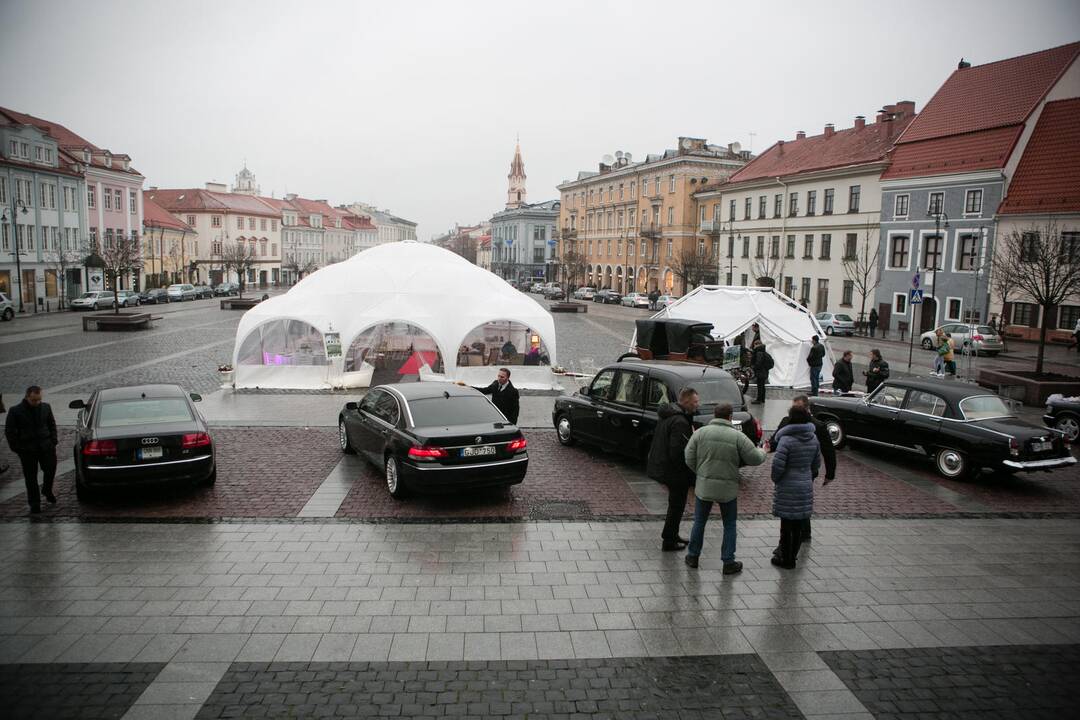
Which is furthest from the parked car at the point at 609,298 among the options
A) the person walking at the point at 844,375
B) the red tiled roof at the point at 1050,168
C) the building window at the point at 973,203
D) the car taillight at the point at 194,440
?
the car taillight at the point at 194,440

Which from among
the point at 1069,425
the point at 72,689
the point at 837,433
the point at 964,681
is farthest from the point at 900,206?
the point at 72,689

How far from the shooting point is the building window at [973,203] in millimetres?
38625

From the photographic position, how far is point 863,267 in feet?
148

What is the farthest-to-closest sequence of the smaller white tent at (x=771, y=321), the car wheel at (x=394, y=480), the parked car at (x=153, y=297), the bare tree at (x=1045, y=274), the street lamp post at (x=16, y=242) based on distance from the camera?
the parked car at (x=153, y=297)
the street lamp post at (x=16, y=242)
the smaller white tent at (x=771, y=321)
the bare tree at (x=1045, y=274)
the car wheel at (x=394, y=480)

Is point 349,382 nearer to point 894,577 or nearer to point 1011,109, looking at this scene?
point 894,577

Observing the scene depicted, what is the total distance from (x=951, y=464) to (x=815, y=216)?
42627 mm

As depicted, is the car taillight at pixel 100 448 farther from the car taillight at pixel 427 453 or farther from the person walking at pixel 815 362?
the person walking at pixel 815 362

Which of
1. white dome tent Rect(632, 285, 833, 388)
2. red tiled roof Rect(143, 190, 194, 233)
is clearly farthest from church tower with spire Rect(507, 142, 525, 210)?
white dome tent Rect(632, 285, 833, 388)

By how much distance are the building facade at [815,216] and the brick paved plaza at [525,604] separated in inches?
1464

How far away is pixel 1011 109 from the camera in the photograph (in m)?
A: 38.5

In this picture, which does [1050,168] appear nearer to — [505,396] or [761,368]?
[761,368]

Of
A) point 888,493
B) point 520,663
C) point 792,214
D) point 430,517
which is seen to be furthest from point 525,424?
point 792,214

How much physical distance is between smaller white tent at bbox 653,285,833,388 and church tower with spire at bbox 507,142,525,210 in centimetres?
12439

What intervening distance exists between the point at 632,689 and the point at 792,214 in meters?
52.6
